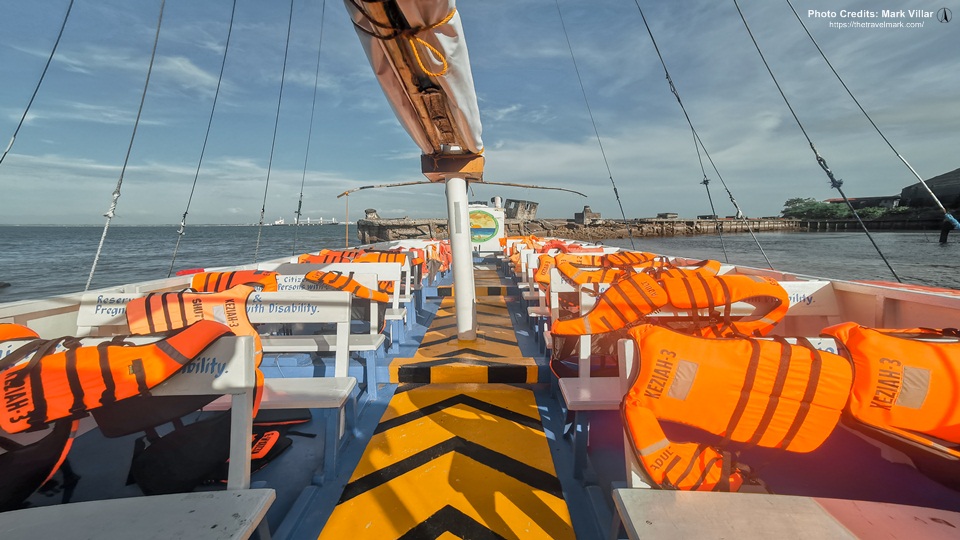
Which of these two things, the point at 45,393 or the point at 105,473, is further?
the point at 105,473

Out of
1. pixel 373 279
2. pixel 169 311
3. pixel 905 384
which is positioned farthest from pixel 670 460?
pixel 373 279

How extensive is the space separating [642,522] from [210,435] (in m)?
2.29

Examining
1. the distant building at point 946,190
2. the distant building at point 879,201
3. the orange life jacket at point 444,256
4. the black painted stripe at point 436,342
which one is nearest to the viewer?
the black painted stripe at point 436,342

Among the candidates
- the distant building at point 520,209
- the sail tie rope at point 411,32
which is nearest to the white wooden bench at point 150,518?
the sail tie rope at point 411,32

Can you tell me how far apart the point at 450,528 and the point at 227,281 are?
3105 millimetres

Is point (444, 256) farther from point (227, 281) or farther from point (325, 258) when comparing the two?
point (227, 281)

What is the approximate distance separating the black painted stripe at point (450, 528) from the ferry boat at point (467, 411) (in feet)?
0.04

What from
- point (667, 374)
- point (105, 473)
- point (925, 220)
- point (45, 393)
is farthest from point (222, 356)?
point (925, 220)

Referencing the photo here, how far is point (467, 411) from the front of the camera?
324 centimetres

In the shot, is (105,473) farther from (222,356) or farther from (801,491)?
(801,491)

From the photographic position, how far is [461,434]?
9.43 ft

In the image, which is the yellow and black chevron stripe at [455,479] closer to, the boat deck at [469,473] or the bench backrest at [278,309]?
the boat deck at [469,473]

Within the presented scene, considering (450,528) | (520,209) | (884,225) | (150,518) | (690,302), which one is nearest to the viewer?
(150,518)

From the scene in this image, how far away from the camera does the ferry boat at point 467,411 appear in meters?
1.39
